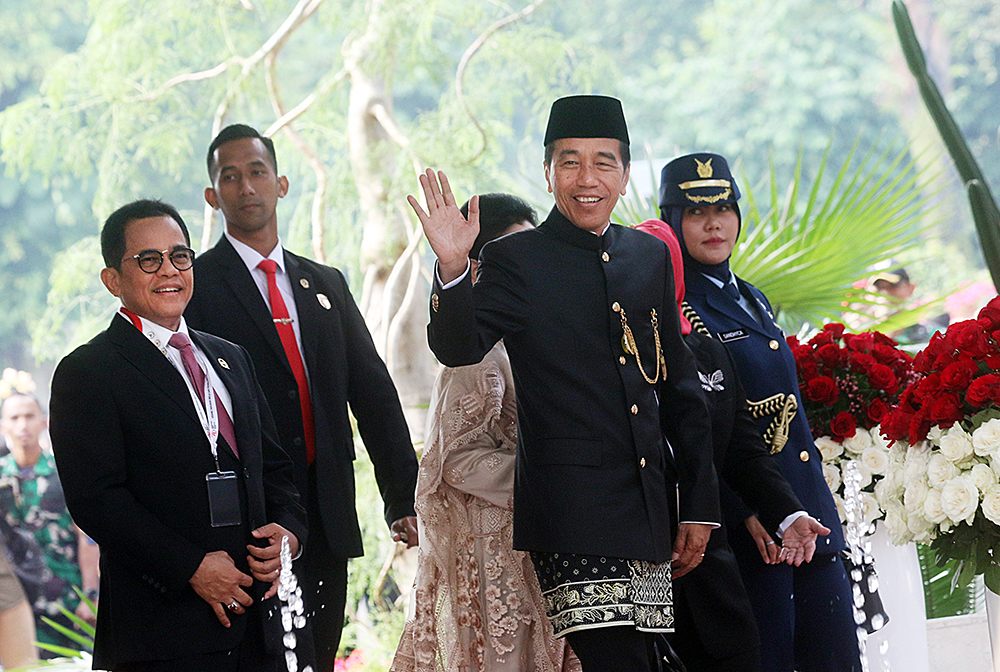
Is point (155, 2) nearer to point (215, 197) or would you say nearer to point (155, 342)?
point (215, 197)

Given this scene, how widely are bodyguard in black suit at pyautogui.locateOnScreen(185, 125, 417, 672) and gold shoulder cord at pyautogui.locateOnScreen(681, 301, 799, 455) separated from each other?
817 mm

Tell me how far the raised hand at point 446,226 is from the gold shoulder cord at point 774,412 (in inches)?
30.6

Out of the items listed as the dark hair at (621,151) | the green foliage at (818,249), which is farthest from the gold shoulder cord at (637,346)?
the green foliage at (818,249)

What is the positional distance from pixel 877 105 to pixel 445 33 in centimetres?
594

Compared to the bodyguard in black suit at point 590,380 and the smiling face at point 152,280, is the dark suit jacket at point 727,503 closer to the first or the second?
the bodyguard in black suit at point 590,380

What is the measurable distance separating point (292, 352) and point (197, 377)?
1.73 ft

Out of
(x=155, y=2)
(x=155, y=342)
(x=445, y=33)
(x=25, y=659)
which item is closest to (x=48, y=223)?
(x=445, y=33)

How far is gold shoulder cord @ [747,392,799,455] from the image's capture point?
254 cm

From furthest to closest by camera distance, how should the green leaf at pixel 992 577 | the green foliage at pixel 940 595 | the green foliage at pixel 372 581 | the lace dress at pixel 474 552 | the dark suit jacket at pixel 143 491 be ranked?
the green foliage at pixel 372 581 → the green foliage at pixel 940 595 → the lace dress at pixel 474 552 → the green leaf at pixel 992 577 → the dark suit jacket at pixel 143 491

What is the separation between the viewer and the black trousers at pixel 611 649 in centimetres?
195

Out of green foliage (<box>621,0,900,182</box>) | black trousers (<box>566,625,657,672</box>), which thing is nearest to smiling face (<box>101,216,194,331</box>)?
black trousers (<box>566,625,657,672</box>)

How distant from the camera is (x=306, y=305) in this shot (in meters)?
2.68

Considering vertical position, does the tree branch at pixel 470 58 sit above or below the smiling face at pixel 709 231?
above

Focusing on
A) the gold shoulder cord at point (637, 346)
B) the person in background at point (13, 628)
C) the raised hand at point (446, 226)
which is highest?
the raised hand at point (446, 226)
